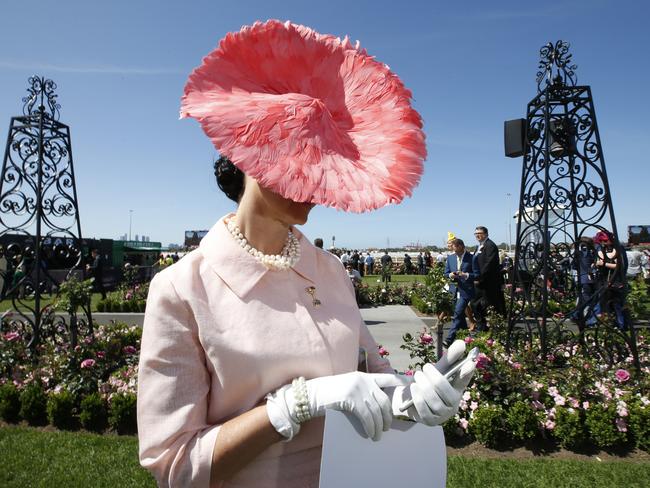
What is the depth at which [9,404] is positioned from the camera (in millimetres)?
4605

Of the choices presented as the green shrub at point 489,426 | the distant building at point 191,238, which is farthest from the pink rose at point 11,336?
the distant building at point 191,238

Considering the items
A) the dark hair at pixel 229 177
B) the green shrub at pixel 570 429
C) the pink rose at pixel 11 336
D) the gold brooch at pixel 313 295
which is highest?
the dark hair at pixel 229 177

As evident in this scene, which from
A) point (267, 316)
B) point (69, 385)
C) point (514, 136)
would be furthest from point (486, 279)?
point (267, 316)

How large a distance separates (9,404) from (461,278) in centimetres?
689

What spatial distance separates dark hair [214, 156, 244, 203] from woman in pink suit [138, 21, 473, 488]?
223mm

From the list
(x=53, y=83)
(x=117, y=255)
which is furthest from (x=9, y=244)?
(x=117, y=255)

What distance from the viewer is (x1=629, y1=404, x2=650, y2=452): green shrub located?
12.6 ft

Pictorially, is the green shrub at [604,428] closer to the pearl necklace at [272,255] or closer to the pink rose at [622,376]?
the pink rose at [622,376]

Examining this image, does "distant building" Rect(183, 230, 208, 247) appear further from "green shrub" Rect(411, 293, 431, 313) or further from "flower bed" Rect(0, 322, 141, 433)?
"flower bed" Rect(0, 322, 141, 433)

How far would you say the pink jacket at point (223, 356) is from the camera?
1.05 meters

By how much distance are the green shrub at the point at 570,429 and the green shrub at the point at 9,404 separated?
552 cm

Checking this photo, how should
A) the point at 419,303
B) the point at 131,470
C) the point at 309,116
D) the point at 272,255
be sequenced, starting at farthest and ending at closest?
the point at 419,303
the point at 131,470
the point at 272,255
the point at 309,116

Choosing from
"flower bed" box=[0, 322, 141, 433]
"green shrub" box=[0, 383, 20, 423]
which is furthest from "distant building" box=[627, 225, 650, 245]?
"green shrub" box=[0, 383, 20, 423]

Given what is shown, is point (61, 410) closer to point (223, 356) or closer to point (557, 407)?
point (223, 356)
